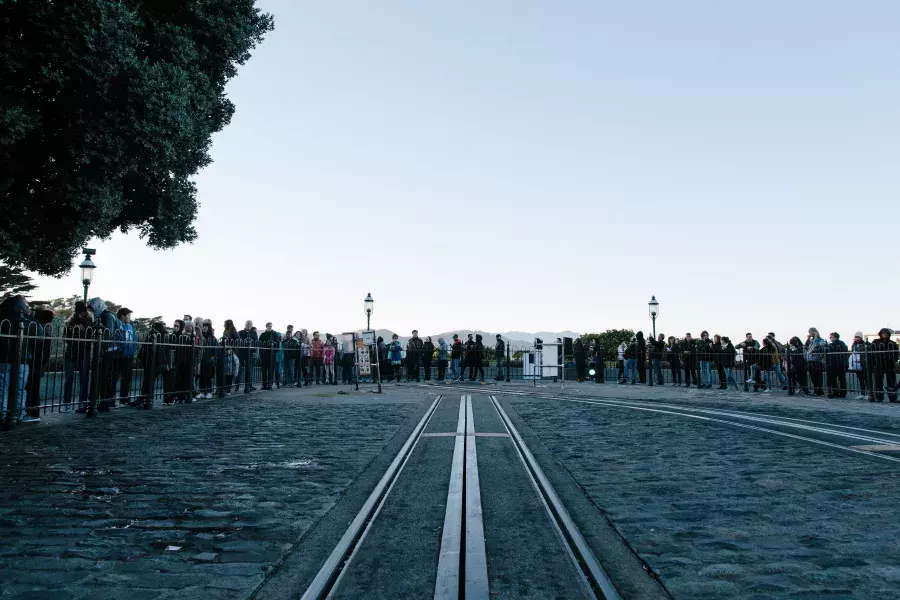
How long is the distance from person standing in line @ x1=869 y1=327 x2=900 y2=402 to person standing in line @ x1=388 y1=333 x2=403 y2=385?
15325 mm

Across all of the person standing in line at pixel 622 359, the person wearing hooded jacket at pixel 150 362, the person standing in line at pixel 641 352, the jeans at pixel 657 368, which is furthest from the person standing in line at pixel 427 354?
the person wearing hooded jacket at pixel 150 362

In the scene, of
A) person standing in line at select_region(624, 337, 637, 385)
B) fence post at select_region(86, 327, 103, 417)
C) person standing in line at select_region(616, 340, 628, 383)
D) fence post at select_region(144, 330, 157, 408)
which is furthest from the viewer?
person standing in line at select_region(616, 340, 628, 383)

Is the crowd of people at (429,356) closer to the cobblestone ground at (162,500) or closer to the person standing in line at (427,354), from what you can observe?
the person standing in line at (427,354)

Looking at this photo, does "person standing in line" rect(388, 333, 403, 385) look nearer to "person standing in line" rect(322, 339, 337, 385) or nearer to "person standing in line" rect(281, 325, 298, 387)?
"person standing in line" rect(322, 339, 337, 385)

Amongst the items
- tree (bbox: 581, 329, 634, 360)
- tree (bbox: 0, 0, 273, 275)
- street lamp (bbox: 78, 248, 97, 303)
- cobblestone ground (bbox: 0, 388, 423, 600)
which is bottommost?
cobblestone ground (bbox: 0, 388, 423, 600)

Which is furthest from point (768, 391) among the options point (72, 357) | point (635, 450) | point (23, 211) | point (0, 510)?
point (23, 211)

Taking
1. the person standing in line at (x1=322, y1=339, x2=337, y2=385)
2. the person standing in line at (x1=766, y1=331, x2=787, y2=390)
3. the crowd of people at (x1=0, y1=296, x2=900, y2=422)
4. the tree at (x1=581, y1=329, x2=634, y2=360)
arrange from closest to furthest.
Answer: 1. the crowd of people at (x1=0, y1=296, x2=900, y2=422)
2. the person standing in line at (x1=766, y1=331, x2=787, y2=390)
3. the person standing in line at (x1=322, y1=339, x2=337, y2=385)
4. the tree at (x1=581, y1=329, x2=634, y2=360)

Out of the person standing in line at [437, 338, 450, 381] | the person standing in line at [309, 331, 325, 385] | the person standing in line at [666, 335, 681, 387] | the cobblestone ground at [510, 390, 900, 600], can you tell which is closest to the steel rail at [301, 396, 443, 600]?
the cobblestone ground at [510, 390, 900, 600]

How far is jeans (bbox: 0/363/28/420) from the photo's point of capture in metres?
9.03

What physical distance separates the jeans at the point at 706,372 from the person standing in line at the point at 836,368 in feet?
14.3

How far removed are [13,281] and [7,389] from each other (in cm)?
2868

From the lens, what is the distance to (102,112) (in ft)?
42.1

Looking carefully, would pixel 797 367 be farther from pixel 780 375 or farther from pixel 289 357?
pixel 289 357

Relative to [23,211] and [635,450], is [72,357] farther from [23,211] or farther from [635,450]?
[635,450]
